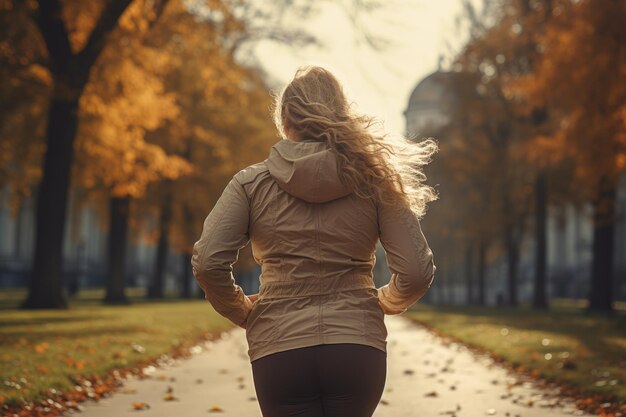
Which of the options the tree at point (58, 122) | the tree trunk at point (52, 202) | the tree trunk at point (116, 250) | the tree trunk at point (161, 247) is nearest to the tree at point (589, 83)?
the tree at point (58, 122)

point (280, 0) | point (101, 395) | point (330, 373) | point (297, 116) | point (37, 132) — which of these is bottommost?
point (101, 395)

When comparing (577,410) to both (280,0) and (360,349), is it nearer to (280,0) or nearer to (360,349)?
(360,349)

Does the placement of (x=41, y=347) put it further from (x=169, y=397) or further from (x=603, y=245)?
(x=603, y=245)

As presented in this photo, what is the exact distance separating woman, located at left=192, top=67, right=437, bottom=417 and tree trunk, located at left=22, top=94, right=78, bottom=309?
18.6 m

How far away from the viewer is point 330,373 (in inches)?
123

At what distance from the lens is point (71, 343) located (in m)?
13.4

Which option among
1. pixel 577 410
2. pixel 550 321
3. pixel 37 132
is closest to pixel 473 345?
pixel 550 321

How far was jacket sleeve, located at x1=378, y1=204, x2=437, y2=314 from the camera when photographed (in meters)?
3.36

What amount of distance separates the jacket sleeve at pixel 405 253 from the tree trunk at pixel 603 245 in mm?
19721

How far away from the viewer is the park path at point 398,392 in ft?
27.7

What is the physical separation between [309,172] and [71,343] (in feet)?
35.4

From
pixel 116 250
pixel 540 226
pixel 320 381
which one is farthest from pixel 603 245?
pixel 320 381

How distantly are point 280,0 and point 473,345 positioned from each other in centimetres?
1633

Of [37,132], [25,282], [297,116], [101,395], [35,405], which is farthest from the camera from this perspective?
[25,282]
